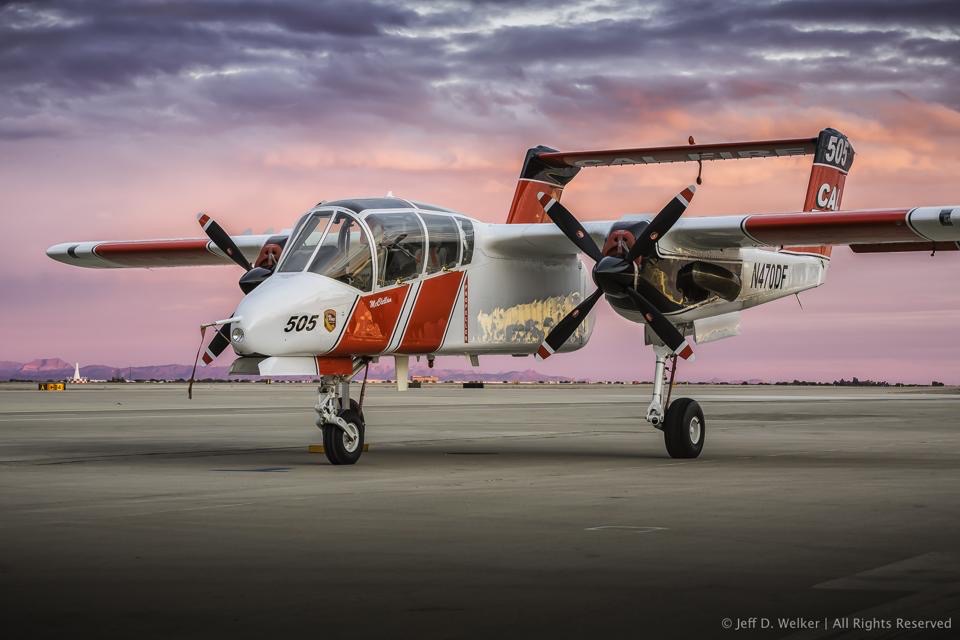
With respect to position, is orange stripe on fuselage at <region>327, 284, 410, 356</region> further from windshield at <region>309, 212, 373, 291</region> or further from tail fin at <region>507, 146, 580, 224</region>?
tail fin at <region>507, 146, 580, 224</region>

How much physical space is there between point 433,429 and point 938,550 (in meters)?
21.8

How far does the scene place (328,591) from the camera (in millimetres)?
8312

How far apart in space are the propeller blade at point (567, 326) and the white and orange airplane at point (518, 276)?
3cm

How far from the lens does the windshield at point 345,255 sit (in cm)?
1914

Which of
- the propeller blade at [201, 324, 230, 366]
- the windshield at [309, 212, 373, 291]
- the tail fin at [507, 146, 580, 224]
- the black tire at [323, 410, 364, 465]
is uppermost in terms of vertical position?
the tail fin at [507, 146, 580, 224]

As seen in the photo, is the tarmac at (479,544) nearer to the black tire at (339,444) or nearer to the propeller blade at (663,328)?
the black tire at (339,444)

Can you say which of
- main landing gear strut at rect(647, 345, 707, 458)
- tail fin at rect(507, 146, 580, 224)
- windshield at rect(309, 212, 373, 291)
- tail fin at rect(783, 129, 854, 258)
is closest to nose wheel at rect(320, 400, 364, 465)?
windshield at rect(309, 212, 373, 291)

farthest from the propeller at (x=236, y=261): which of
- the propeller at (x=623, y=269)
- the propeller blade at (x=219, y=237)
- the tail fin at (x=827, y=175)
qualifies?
the tail fin at (x=827, y=175)

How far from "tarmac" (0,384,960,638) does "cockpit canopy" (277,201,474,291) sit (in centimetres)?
308

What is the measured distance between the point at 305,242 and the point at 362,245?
2.95 ft

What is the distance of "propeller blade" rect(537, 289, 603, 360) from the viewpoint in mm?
22484

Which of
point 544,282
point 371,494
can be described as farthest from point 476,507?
point 544,282

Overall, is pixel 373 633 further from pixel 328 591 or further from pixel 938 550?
pixel 938 550

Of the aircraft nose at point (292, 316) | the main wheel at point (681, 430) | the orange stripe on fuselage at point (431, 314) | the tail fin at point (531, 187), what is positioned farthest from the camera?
the tail fin at point (531, 187)
